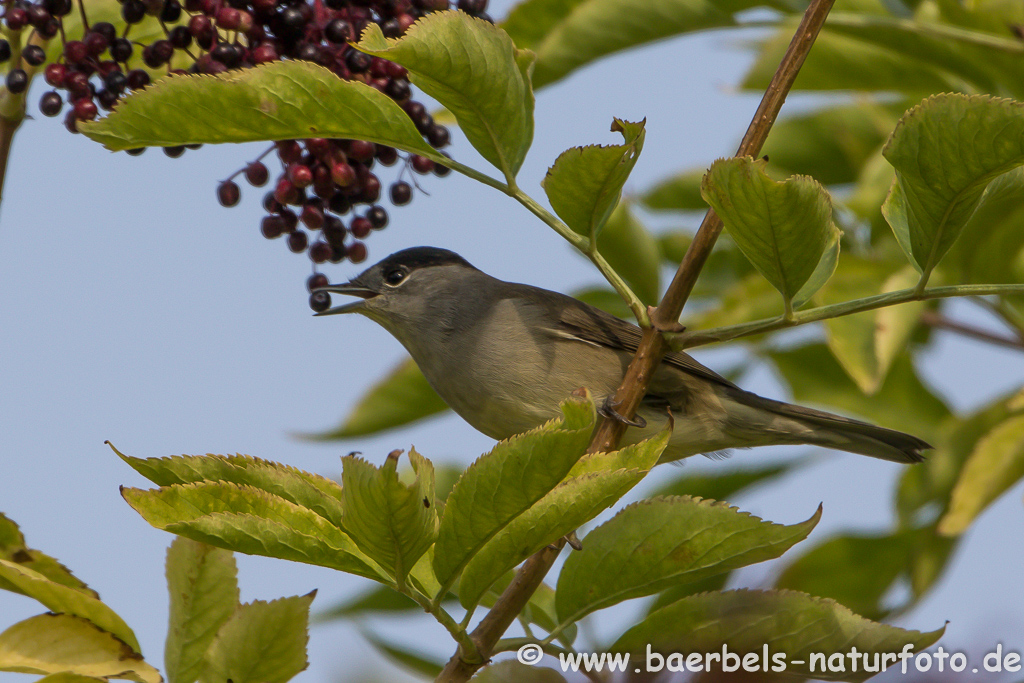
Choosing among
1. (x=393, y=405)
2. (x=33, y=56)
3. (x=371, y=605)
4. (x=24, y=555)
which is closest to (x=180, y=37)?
(x=33, y=56)

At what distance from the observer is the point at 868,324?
3.60 meters

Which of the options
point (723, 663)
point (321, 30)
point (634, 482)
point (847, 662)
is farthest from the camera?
point (321, 30)

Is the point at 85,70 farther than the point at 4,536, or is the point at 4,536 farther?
the point at 85,70

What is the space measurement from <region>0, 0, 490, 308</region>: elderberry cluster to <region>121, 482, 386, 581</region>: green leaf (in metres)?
0.87

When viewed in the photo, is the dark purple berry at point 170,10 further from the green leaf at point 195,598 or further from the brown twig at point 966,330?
the brown twig at point 966,330

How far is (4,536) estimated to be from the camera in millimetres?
2160

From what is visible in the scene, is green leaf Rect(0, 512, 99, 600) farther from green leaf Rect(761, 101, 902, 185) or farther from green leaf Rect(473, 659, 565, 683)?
green leaf Rect(761, 101, 902, 185)

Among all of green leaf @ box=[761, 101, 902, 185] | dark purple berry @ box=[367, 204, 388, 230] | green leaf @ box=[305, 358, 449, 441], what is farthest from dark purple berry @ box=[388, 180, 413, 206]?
green leaf @ box=[761, 101, 902, 185]

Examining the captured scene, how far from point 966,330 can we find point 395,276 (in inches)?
92.0

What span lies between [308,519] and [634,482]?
585 mm

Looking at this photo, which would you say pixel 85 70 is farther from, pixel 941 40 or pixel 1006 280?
pixel 1006 280

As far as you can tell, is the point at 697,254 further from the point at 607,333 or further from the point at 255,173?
the point at 607,333

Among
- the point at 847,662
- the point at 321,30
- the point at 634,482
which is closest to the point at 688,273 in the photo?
the point at 634,482

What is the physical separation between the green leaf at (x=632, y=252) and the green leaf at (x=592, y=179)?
1428 millimetres
